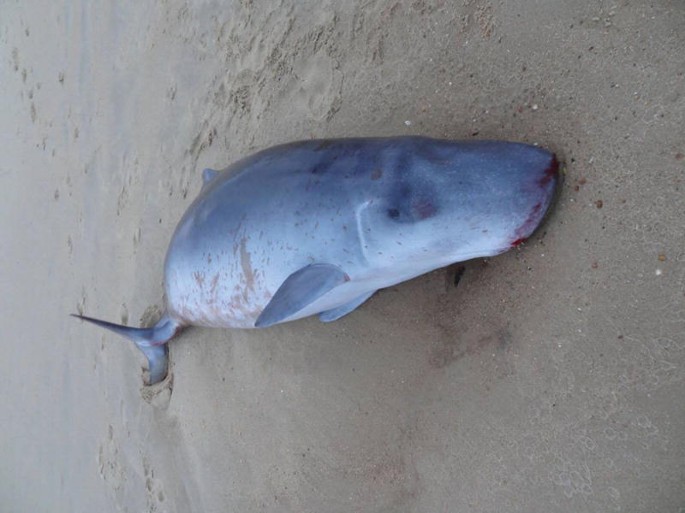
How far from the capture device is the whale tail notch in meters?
4.65

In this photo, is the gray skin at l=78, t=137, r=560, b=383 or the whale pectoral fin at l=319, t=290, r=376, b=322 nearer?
the gray skin at l=78, t=137, r=560, b=383

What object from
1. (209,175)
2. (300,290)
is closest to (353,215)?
(300,290)

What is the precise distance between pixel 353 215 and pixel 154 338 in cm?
268

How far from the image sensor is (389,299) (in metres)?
3.60

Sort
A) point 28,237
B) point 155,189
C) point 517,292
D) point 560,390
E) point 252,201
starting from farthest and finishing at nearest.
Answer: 1. point 28,237
2. point 155,189
3. point 252,201
4. point 517,292
5. point 560,390

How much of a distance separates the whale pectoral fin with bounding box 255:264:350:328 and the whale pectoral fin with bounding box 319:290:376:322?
519 mm

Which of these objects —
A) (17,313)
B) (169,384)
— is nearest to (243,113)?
(169,384)

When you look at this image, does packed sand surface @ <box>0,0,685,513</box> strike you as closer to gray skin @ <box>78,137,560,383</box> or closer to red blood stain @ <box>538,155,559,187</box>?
red blood stain @ <box>538,155,559,187</box>

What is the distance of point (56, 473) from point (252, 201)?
5.69 metres

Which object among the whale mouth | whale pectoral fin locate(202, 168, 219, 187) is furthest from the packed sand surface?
whale pectoral fin locate(202, 168, 219, 187)

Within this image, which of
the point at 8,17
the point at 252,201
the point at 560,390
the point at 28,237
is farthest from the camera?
the point at 8,17

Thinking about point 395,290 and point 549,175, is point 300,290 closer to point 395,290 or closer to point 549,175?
point 395,290

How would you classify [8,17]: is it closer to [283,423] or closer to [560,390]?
[283,423]

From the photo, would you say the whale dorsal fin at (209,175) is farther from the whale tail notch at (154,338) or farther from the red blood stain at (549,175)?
the red blood stain at (549,175)
